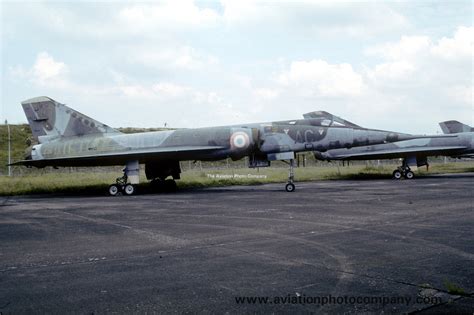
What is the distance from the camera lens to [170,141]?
→ 19.8 meters

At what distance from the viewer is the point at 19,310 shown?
4.12 metres

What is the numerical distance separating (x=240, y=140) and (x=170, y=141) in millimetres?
3072

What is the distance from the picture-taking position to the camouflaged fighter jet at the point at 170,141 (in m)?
19.0

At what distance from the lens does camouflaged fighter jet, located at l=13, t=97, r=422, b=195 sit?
19.0 metres

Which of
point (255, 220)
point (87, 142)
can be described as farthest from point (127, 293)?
point (87, 142)

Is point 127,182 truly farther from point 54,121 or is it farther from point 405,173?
point 405,173

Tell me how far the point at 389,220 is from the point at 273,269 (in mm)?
4824

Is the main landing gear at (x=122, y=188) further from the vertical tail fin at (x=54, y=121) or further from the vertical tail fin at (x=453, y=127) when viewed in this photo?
the vertical tail fin at (x=453, y=127)

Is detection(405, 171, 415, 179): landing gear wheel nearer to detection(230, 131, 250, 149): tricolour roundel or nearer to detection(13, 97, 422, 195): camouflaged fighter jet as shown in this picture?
detection(13, 97, 422, 195): camouflaged fighter jet

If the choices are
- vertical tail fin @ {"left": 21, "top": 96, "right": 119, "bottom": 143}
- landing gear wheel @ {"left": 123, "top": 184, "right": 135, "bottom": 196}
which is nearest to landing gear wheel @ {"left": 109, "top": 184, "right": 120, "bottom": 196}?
landing gear wheel @ {"left": 123, "top": 184, "right": 135, "bottom": 196}

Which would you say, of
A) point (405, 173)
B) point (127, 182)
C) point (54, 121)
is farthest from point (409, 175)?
point (54, 121)

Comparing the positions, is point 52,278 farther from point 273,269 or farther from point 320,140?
point 320,140

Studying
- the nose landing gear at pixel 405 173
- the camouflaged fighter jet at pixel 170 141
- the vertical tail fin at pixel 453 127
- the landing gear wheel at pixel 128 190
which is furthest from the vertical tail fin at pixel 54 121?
the vertical tail fin at pixel 453 127

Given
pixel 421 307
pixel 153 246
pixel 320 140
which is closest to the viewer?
pixel 421 307
